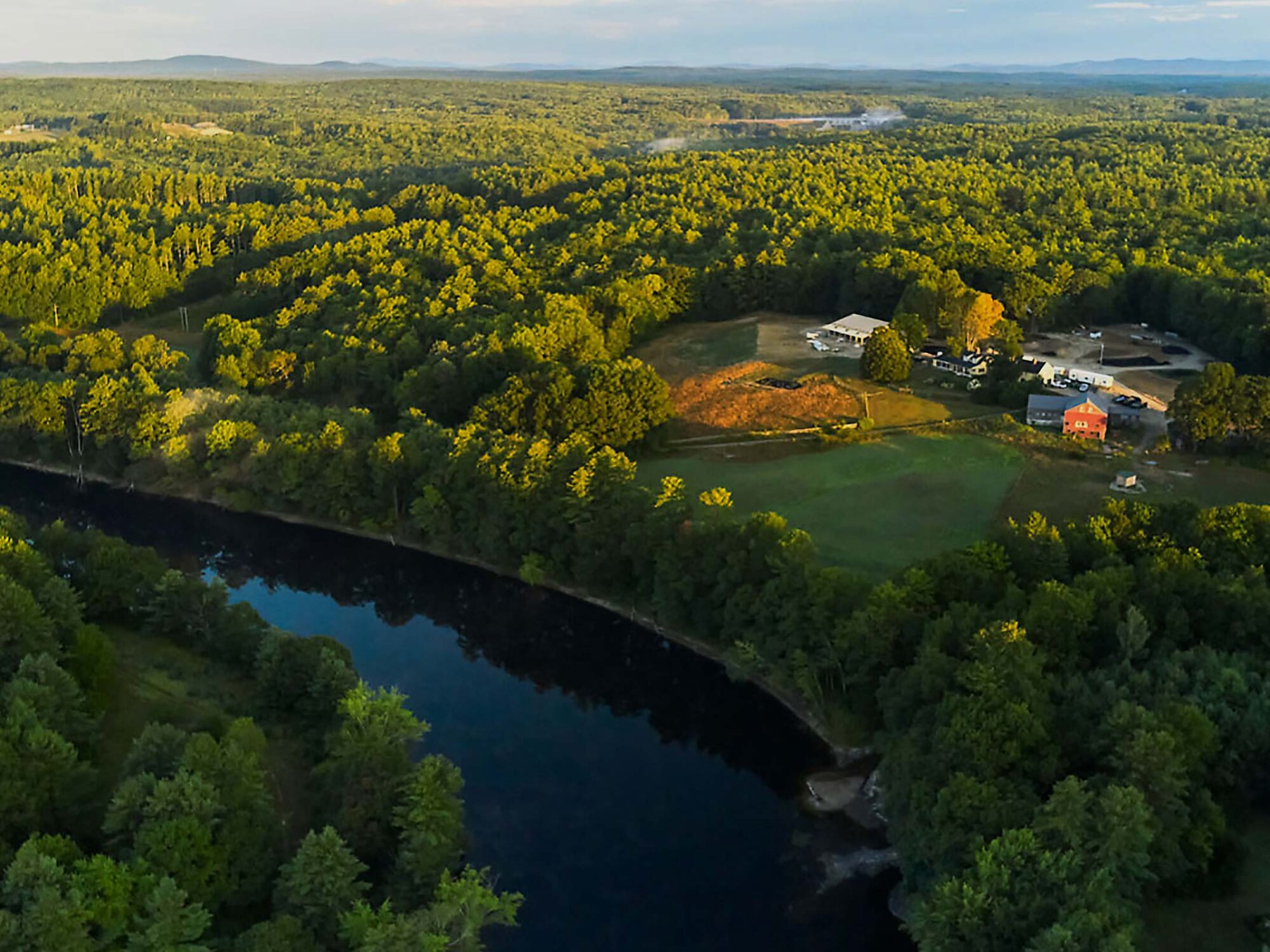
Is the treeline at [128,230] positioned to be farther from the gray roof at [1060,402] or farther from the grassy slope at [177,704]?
the gray roof at [1060,402]

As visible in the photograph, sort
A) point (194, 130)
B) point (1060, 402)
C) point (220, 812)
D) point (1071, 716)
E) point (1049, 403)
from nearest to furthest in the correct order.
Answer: point (220, 812), point (1071, 716), point (1060, 402), point (1049, 403), point (194, 130)

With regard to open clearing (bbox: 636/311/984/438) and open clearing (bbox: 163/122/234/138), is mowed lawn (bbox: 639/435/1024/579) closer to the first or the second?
open clearing (bbox: 636/311/984/438)

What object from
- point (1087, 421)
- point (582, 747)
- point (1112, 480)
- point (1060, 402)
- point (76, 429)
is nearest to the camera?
point (582, 747)

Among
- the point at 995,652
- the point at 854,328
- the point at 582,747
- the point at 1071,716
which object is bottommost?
the point at 582,747

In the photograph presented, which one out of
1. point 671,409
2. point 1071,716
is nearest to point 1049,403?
point 671,409

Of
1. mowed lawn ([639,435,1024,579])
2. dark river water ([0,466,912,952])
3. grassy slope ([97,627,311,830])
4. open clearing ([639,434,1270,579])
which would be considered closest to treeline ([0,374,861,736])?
dark river water ([0,466,912,952])

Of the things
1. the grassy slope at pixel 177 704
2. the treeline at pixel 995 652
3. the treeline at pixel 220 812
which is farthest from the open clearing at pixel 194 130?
the treeline at pixel 220 812

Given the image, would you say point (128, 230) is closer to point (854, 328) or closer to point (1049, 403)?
point (854, 328)
